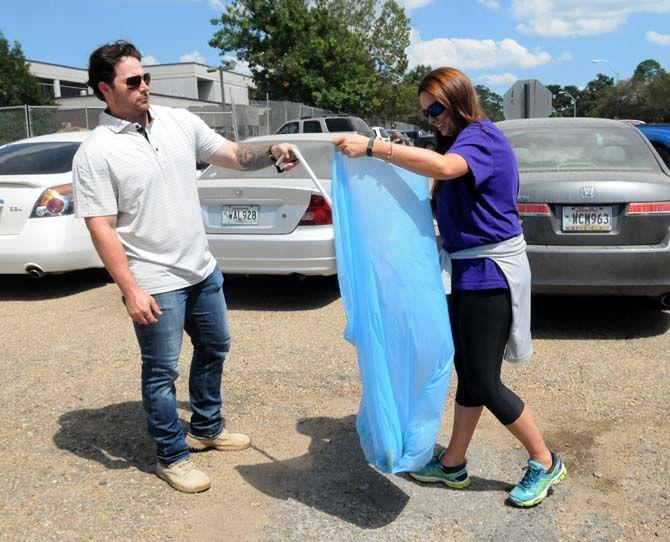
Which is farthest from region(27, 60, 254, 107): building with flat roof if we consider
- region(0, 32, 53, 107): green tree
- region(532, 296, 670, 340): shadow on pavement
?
region(532, 296, 670, 340): shadow on pavement

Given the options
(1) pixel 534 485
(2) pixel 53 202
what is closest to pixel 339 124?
(2) pixel 53 202

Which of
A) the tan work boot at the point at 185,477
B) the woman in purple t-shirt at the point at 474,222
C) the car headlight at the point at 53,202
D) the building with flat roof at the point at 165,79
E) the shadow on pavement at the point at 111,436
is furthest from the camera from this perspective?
the building with flat roof at the point at 165,79

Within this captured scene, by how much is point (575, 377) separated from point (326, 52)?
111 ft

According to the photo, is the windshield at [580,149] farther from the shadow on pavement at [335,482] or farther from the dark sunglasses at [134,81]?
the dark sunglasses at [134,81]

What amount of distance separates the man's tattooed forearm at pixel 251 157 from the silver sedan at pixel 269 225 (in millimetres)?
2368

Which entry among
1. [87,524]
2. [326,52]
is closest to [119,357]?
[87,524]

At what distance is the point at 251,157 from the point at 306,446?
4.88 ft

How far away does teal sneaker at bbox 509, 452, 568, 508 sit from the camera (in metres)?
2.91

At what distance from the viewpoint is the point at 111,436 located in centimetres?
370

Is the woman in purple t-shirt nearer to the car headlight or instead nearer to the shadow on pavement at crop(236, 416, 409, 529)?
the shadow on pavement at crop(236, 416, 409, 529)

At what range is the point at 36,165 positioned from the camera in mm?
6941

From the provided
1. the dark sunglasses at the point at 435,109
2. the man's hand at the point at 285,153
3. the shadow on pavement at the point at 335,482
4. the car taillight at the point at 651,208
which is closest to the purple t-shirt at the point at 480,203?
the dark sunglasses at the point at 435,109

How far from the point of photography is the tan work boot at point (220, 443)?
351cm

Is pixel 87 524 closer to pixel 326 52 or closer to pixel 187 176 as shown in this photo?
pixel 187 176
